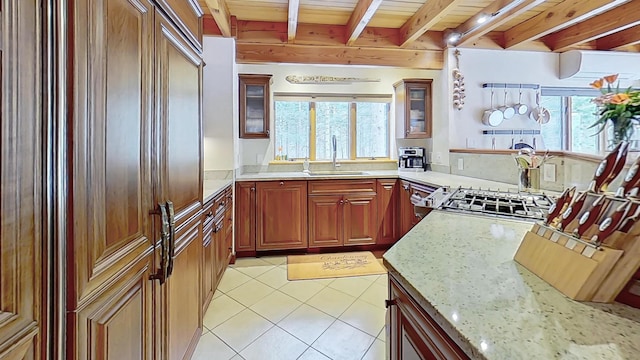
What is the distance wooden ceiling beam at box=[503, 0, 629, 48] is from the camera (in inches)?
106

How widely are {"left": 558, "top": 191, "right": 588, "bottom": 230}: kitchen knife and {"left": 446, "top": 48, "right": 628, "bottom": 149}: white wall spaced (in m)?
3.07

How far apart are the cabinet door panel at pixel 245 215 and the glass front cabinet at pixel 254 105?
0.70 m

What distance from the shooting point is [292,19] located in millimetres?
2992

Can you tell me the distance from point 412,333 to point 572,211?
0.51 metres

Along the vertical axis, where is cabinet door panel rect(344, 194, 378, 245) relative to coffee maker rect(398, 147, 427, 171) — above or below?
below

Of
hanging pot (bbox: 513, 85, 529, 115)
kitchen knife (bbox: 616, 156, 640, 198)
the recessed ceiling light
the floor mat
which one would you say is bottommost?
the floor mat

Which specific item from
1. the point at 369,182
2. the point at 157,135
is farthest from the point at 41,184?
the point at 369,182

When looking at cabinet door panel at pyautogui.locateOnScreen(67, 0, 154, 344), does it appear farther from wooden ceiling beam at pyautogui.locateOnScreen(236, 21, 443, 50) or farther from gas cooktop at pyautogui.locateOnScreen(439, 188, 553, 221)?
wooden ceiling beam at pyautogui.locateOnScreen(236, 21, 443, 50)

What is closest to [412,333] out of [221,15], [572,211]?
[572,211]

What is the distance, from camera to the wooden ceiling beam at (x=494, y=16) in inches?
104

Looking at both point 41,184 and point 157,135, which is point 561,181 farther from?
point 41,184

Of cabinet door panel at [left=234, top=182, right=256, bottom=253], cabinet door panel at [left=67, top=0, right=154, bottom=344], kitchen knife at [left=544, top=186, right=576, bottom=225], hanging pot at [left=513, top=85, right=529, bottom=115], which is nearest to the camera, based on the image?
cabinet door panel at [left=67, top=0, right=154, bottom=344]

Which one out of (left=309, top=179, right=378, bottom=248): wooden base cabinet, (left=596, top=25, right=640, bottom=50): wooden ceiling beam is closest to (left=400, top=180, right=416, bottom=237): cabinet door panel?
(left=309, top=179, right=378, bottom=248): wooden base cabinet

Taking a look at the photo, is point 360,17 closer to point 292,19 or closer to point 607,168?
point 292,19
